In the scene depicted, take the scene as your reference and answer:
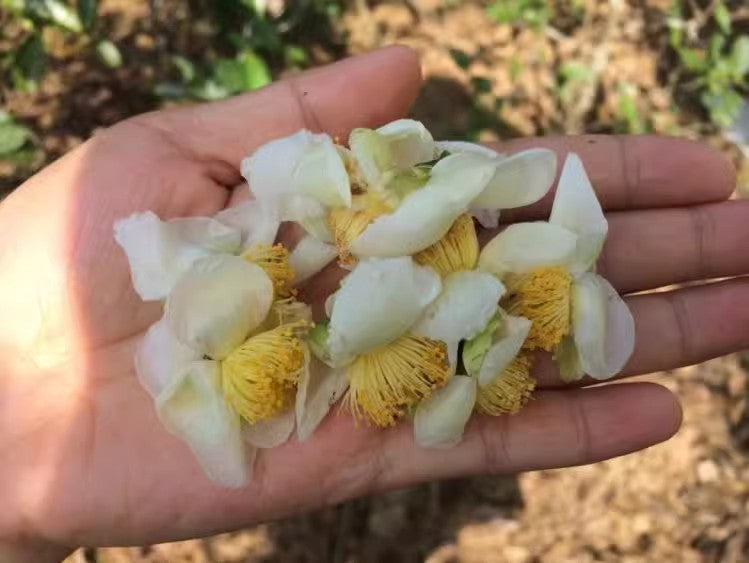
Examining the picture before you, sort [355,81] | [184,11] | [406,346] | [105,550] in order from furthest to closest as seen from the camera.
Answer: [184,11]
[105,550]
[355,81]
[406,346]

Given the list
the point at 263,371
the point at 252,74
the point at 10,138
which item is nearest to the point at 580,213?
the point at 263,371

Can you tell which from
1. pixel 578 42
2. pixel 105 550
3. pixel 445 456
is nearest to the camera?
pixel 445 456

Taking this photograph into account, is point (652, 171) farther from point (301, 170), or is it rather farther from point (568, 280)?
point (301, 170)

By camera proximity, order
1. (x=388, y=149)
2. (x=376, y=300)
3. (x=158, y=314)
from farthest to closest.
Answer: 1. (x=158, y=314)
2. (x=388, y=149)
3. (x=376, y=300)

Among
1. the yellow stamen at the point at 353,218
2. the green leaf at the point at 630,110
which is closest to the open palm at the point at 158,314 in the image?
the yellow stamen at the point at 353,218

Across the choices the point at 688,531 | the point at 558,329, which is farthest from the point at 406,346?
the point at 688,531

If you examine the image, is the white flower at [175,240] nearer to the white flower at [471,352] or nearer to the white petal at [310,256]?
the white petal at [310,256]

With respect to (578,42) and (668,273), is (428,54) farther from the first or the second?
(668,273)

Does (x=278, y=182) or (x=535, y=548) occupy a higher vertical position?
(x=278, y=182)
